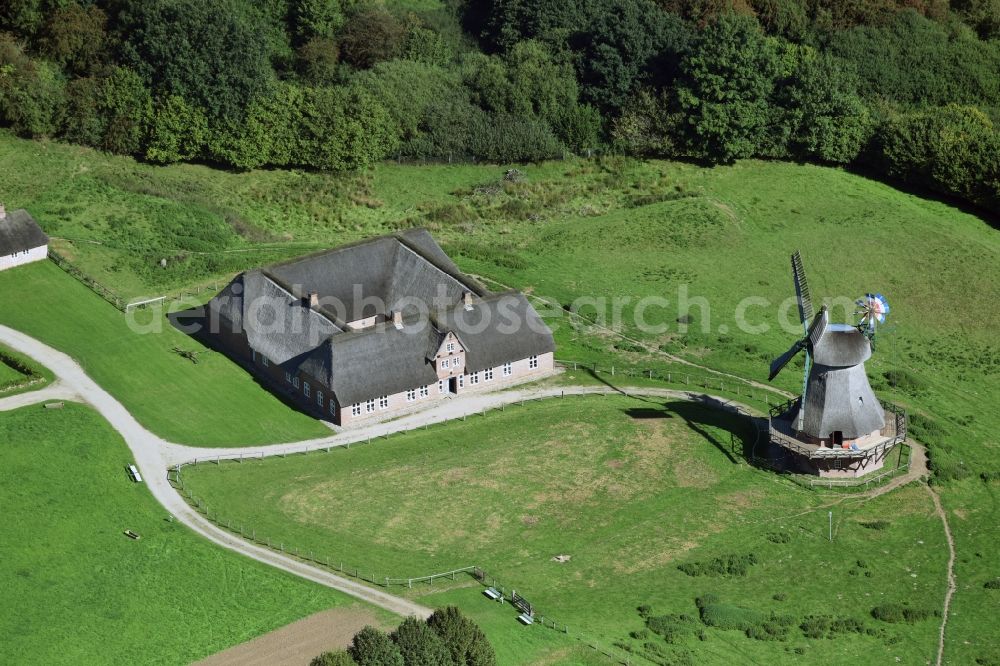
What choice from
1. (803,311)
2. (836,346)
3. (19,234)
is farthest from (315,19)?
(836,346)

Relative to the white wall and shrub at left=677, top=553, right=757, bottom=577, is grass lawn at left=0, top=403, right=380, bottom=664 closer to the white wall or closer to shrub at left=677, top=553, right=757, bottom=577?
shrub at left=677, top=553, right=757, bottom=577

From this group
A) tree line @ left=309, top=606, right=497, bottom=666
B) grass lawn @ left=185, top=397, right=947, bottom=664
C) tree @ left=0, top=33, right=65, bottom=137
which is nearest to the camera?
tree line @ left=309, top=606, right=497, bottom=666

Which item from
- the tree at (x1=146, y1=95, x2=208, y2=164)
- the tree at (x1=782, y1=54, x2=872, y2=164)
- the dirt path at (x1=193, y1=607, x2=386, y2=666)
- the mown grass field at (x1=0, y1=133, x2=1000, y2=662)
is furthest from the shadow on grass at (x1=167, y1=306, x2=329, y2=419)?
the tree at (x1=782, y1=54, x2=872, y2=164)

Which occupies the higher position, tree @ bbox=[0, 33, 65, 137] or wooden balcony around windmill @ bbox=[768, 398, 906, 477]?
tree @ bbox=[0, 33, 65, 137]

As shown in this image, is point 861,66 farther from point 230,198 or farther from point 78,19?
point 78,19

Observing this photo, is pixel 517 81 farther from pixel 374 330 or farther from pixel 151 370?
pixel 151 370

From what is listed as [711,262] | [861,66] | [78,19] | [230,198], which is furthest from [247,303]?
[861,66]
